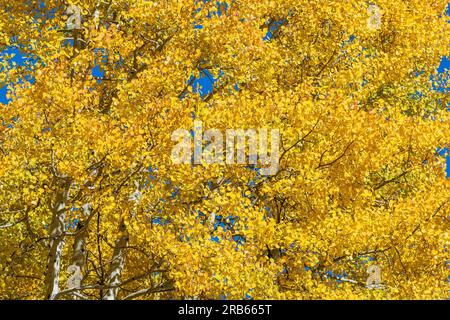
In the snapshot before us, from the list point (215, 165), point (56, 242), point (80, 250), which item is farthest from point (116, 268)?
point (215, 165)

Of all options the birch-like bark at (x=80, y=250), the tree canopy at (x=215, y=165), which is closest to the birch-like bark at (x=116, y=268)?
the tree canopy at (x=215, y=165)

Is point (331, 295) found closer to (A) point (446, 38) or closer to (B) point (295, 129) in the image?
(B) point (295, 129)

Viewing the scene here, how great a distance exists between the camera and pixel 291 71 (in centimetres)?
1959

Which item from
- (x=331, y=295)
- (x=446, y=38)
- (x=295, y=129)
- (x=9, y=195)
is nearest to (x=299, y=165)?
(x=295, y=129)

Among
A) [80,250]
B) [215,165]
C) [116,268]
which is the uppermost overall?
[215,165]

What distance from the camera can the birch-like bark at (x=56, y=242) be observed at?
48.8ft

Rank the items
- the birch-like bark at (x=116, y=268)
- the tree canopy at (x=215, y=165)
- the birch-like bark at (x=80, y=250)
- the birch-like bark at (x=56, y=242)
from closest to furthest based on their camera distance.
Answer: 1. the tree canopy at (x=215, y=165)
2. the birch-like bark at (x=56, y=242)
3. the birch-like bark at (x=116, y=268)
4. the birch-like bark at (x=80, y=250)

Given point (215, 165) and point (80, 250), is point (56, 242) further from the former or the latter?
point (215, 165)

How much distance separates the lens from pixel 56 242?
15008 mm

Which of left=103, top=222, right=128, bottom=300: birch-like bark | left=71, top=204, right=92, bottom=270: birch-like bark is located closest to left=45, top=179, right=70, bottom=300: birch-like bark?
left=71, top=204, right=92, bottom=270: birch-like bark

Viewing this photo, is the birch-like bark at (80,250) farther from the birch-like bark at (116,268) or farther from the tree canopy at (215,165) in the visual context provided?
the birch-like bark at (116,268)

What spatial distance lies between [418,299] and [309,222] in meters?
3.34

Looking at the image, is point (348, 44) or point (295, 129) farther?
point (348, 44)

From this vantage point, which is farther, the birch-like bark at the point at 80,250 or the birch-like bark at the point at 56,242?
the birch-like bark at the point at 80,250
